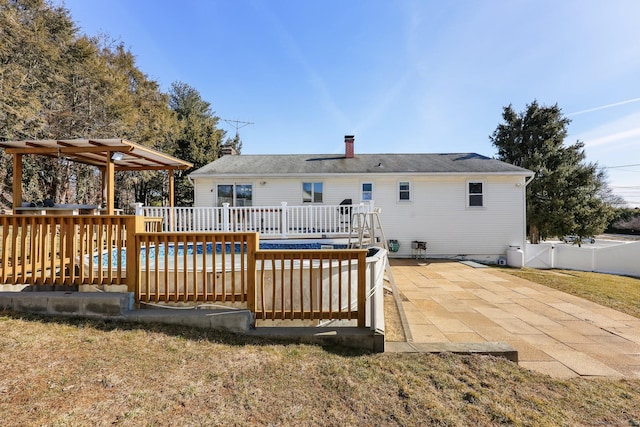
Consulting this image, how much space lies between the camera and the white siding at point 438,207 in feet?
37.1

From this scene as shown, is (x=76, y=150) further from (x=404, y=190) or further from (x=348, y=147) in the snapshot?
(x=404, y=190)

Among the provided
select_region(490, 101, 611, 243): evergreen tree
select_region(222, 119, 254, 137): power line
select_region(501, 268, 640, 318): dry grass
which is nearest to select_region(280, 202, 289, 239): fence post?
select_region(501, 268, 640, 318): dry grass

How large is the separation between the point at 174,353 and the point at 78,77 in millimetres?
18305

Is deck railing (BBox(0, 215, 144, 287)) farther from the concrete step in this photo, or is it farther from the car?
→ the car

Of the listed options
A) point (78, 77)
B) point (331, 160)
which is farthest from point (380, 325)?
point (78, 77)

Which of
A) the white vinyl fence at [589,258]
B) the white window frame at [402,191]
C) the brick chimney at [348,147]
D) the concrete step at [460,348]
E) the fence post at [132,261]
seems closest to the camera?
the concrete step at [460,348]

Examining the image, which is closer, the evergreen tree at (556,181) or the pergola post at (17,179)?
the pergola post at (17,179)

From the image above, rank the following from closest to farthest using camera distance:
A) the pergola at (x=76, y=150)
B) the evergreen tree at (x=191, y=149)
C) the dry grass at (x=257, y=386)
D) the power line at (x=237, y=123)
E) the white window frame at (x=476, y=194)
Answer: the dry grass at (x=257, y=386)
the pergola at (x=76, y=150)
the white window frame at (x=476, y=194)
the evergreen tree at (x=191, y=149)
the power line at (x=237, y=123)

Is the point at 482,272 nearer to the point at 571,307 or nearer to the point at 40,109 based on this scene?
the point at 571,307

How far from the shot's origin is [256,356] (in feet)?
9.84

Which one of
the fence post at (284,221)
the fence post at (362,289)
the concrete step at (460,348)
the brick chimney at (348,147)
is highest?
the brick chimney at (348,147)

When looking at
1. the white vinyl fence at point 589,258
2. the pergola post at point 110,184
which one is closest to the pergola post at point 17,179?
the pergola post at point 110,184

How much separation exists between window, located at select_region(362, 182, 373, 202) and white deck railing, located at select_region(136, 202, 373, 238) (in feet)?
8.27

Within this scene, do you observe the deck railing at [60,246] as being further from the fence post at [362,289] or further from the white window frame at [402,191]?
the white window frame at [402,191]
